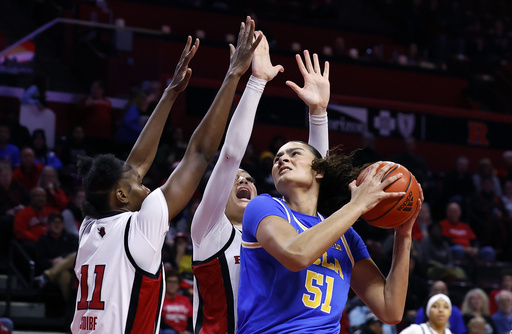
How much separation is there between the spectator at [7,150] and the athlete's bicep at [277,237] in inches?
319

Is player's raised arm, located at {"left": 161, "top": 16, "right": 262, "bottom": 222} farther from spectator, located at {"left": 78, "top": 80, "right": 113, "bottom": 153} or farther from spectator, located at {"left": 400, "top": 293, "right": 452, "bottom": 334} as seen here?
spectator, located at {"left": 78, "top": 80, "right": 113, "bottom": 153}

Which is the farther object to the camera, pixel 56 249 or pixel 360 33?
pixel 360 33

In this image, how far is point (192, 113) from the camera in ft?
45.2

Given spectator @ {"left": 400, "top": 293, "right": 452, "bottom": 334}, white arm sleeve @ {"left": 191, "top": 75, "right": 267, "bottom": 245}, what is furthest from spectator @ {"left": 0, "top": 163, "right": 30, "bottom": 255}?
white arm sleeve @ {"left": 191, "top": 75, "right": 267, "bottom": 245}

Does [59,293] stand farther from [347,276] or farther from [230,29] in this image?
[230,29]

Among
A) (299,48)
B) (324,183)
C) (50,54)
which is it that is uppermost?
(299,48)

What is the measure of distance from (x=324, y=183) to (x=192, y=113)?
10.2 meters

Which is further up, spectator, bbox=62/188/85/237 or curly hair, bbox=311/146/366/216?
curly hair, bbox=311/146/366/216

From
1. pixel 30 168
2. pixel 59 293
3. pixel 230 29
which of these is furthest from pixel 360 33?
pixel 59 293

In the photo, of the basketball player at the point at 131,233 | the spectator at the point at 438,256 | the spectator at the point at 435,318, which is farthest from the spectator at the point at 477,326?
the basketball player at the point at 131,233

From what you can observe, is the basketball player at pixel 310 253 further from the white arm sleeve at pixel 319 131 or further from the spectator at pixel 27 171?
the spectator at pixel 27 171

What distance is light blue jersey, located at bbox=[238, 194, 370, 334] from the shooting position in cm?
330

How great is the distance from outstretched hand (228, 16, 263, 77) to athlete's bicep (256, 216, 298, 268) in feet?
2.50

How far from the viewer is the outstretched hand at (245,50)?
11.9 feet
